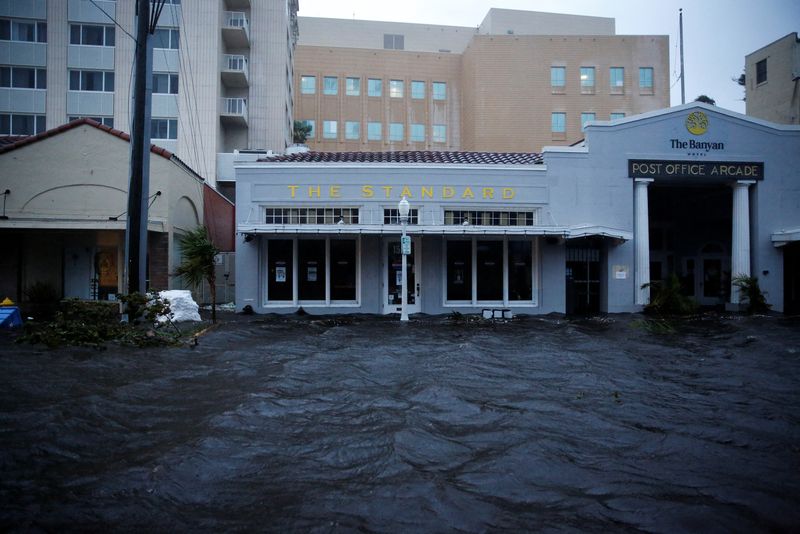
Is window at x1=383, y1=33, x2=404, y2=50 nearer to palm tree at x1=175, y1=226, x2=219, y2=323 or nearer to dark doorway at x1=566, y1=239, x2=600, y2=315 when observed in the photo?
dark doorway at x1=566, y1=239, x2=600, y2=315

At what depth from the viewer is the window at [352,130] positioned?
46.8 m

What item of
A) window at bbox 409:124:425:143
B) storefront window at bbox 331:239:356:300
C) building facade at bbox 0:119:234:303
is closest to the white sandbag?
building facade at bbox 0:119:234:303

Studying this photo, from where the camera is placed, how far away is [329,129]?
46.7m

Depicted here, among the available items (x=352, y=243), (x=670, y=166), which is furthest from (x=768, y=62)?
(x=352, y=243)

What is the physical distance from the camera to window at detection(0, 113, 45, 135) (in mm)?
31719

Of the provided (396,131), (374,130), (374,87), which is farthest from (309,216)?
(374,87)

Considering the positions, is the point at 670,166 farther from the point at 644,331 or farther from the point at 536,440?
the point at 536,440

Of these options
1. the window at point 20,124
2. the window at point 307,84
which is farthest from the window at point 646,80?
the window at point 20,124

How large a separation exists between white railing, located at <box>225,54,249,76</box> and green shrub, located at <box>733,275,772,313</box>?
29572 millimetres

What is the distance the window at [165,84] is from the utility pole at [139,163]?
20.5m

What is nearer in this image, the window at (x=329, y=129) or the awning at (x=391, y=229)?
the awning at (x=391, y=229)

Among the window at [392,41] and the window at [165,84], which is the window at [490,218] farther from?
the window at [392,41]

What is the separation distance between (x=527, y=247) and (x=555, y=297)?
2011 millimetres

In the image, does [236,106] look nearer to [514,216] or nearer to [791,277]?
[514,216]
